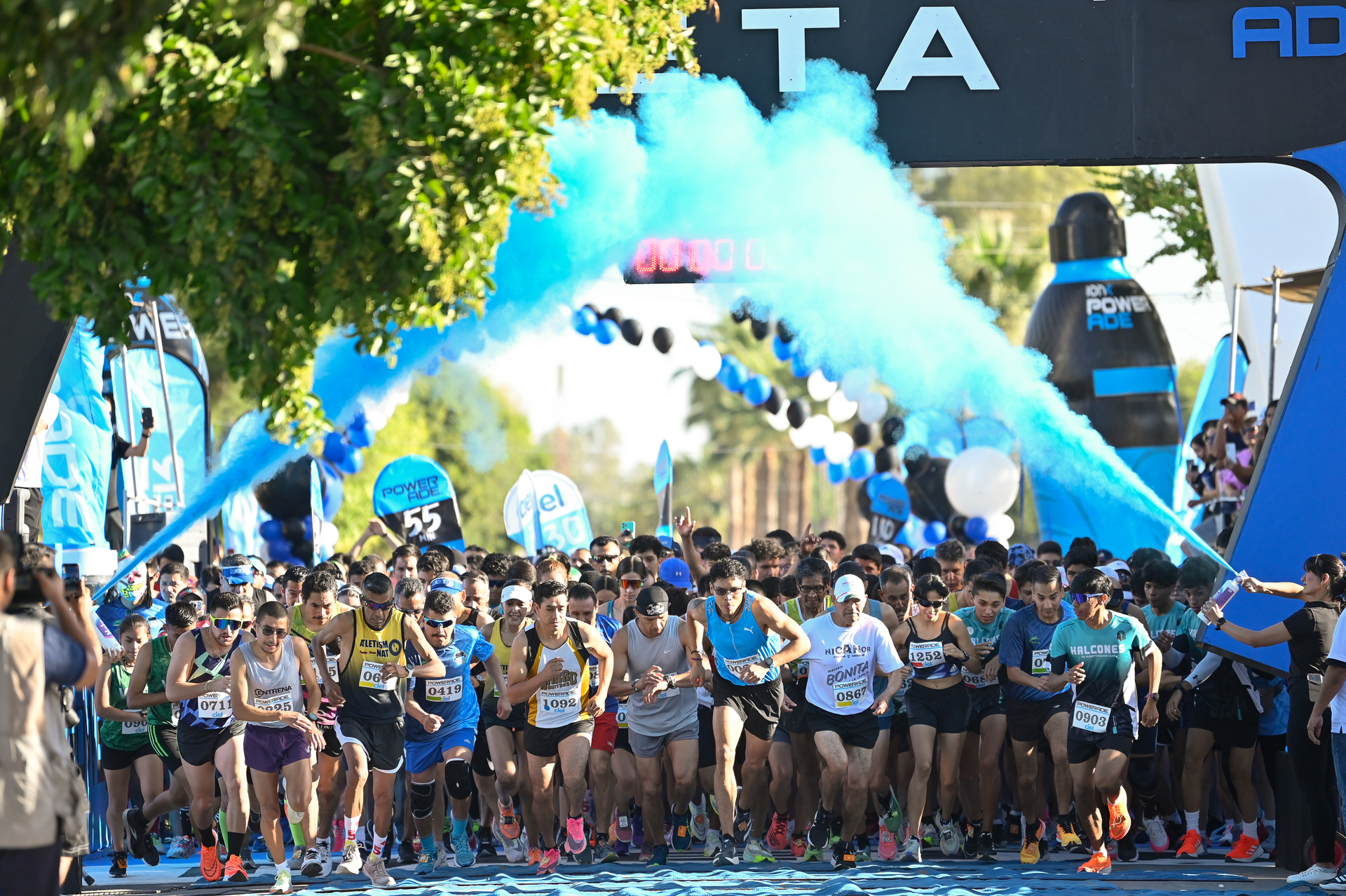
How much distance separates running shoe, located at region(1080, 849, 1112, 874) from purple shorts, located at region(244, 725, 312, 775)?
4710 mm

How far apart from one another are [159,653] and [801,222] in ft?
16.0

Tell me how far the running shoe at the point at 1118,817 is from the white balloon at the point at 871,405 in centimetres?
1232

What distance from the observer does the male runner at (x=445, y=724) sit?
9844 millimetres

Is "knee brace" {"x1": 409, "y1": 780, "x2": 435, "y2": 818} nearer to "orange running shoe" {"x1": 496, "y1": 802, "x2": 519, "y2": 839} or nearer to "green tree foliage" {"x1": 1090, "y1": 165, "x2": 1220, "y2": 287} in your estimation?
"orange running shoe" {"x1": 496, "y1": 802, "x2": 519, "y2": 839}

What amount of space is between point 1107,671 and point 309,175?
5935mm

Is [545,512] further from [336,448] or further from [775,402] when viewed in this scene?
[775,402]

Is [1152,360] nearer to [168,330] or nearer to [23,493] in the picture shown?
[168,330]

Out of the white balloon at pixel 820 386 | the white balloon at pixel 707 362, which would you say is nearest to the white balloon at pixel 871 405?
the white balloon at pixel 820 386

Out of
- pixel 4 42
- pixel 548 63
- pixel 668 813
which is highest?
pixel 548 63

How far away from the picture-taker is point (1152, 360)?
20.4 meters

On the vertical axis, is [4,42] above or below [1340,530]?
above

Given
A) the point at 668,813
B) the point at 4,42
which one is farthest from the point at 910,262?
the point at 4,42

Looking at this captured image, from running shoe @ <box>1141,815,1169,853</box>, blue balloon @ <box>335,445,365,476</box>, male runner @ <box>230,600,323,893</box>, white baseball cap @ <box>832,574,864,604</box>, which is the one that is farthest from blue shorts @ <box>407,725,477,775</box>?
blue balloon @ <box>335,445,365,476</box>

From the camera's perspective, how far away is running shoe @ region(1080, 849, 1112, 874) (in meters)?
9.56
